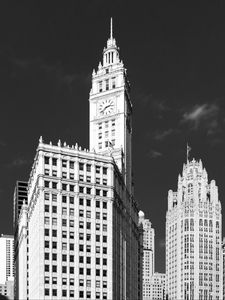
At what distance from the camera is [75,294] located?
19138 cm

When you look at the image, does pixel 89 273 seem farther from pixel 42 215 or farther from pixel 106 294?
pixel 42 215

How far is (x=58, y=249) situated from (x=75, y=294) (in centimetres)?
1203

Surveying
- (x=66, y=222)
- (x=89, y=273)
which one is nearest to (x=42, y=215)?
(x=66, y=222)

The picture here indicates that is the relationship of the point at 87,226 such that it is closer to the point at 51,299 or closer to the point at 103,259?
the point at 103,259

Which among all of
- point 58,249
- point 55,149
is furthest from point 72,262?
point 55,149

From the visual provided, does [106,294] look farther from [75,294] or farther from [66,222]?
[66,222]

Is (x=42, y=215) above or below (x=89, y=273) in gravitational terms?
above

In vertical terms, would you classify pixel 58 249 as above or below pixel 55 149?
below

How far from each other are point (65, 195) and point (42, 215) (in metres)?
8.83

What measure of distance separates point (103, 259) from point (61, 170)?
25.7 m

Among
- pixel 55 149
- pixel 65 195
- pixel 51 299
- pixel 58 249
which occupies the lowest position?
pixel 51 299

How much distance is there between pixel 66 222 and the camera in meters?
196

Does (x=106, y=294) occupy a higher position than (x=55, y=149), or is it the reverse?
(x=55, y=149)

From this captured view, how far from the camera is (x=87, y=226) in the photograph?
19850 cm
